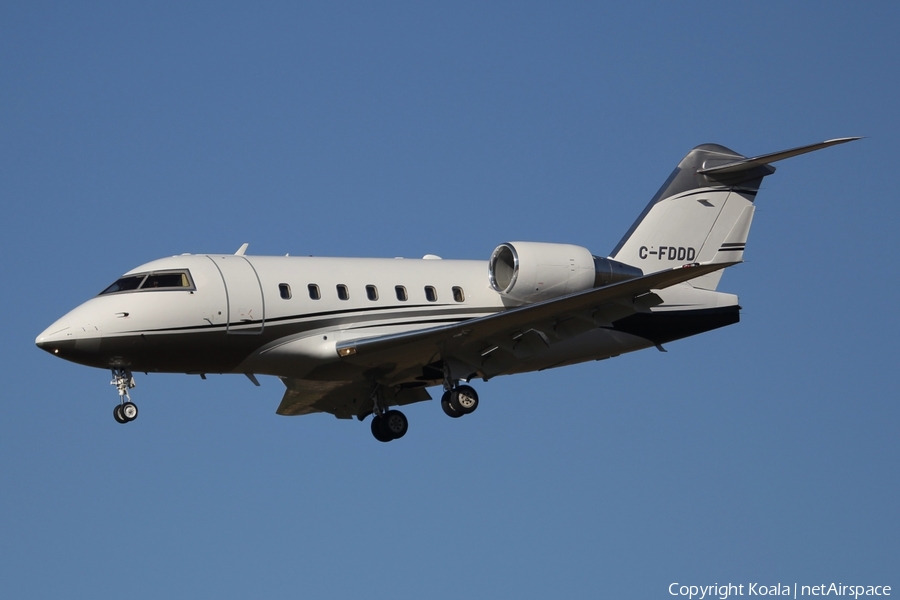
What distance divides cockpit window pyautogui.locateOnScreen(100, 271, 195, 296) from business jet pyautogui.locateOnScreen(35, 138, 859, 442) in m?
0.03

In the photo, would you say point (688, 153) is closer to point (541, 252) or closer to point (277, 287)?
point (541, 252)

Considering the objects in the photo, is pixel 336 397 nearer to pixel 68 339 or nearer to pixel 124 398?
pixel 124 398

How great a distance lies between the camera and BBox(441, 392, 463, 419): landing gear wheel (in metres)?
25.7

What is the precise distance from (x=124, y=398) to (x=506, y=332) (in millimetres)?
7263

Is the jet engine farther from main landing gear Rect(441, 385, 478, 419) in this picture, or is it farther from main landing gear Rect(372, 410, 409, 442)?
main landing gear Rect(372, 410, 409, 442)

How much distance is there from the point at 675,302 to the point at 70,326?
41.3ft

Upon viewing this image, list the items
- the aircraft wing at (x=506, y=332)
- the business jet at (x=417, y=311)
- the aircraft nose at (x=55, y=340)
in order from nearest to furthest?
the aircraft nose at (x=55, y=340)
the business jet at (x=417, y=311)
the aircraft wing at (x=506, y=332)

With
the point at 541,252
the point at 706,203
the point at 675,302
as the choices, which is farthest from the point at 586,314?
the point at 706,203

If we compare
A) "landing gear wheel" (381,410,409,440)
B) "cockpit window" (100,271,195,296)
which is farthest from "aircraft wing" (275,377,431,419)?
"cockpit window" (100,271,195,296)

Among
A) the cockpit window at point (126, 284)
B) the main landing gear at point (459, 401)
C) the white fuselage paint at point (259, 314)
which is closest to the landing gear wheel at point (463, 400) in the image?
the main landing gear at point (459, 401)

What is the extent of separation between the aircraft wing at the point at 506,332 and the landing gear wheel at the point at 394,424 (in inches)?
60.3

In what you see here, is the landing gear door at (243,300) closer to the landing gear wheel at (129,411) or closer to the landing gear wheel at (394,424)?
the landing gear wheel at (129,411)

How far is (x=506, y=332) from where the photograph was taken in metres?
25.0

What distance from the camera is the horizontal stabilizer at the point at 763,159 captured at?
24.1 metres
